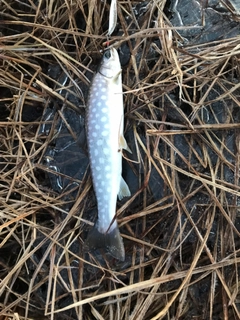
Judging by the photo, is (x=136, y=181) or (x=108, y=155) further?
(x=136, y=181)

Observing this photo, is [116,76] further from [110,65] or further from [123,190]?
[123,190]

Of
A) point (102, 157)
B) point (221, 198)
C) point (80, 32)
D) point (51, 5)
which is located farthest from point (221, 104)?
point (51, 5)

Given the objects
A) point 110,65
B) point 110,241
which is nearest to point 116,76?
point 110,65

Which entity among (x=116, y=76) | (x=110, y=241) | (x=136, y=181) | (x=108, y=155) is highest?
(x=116, y=76)

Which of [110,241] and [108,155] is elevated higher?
[108,155]

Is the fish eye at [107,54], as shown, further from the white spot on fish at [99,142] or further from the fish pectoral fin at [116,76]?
the white spot on fish at [99,142]

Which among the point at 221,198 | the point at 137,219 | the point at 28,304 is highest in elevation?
the point at 221,198

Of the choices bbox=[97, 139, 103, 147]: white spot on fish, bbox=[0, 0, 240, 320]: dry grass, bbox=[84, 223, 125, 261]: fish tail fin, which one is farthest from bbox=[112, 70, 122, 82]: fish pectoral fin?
bbox=[84, 223, 125, 261]: fish tail fin

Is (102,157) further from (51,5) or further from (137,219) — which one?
(51,5)
